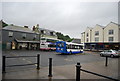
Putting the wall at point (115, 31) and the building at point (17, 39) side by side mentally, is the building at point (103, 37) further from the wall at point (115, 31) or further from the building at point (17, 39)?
the building at point (17, 39)

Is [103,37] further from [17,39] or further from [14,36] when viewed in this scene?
[14,36]

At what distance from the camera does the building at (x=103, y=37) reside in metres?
34.9

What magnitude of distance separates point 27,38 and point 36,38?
356cm

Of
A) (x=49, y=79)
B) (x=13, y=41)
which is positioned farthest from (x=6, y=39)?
(x=49, y=79)

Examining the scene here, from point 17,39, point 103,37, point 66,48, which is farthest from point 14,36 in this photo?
point 103,37

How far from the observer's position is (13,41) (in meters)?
30.5

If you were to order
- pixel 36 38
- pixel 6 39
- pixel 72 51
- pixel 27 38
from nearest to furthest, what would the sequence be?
1. pixel 72 51
2. pixel 6 39
3. pixel 27 38
4. pixel 36 38

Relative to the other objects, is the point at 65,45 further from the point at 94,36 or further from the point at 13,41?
the point at 94,36

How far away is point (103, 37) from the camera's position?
38188 mm

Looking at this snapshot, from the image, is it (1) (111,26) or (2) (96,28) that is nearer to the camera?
(1) (111,26)

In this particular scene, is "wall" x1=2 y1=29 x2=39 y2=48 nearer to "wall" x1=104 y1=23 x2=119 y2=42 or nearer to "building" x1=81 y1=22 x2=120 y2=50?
"building" x1=81 y1=22 x2=120 y2=50

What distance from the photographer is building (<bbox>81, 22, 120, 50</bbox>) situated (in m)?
34.9


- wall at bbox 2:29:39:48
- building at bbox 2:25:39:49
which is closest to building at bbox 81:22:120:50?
building at bbox 2:25:39:49

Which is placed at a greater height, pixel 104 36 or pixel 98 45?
pixel 104 36
